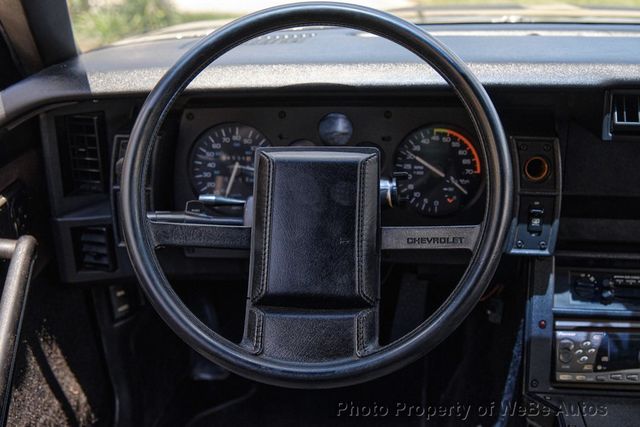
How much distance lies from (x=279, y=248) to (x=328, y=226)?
0.11 m

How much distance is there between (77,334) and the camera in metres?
2.34

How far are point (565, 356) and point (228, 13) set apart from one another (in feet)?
23.1

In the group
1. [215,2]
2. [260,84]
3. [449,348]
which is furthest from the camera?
[215,2]

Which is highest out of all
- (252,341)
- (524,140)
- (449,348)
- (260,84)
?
(260,84)

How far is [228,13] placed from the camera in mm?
8477

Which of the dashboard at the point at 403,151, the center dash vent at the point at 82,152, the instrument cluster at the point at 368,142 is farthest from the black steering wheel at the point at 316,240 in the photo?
the center dash vent at the point at 82,152

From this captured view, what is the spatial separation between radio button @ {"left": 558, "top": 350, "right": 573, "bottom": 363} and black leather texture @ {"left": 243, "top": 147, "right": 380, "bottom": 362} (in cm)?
72

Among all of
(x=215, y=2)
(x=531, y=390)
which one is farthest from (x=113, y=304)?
(x=215, y=2)

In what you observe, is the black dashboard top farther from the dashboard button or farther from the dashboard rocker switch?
the dashboard button

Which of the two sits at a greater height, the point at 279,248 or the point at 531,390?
the point at 279,248

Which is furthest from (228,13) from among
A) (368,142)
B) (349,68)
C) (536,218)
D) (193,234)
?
(193,234)

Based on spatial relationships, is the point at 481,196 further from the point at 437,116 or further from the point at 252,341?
the point at 252,341

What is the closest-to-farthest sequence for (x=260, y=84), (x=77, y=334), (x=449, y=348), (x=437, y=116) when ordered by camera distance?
1. (x=260, y=84)
2. (x=437, y=116)
3. (x=77, y=334)
4. (x=449, y=348)

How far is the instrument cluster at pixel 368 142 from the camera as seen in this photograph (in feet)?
6.69
